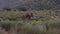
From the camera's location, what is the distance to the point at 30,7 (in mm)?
20359

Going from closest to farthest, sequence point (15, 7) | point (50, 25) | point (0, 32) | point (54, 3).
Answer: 1. point (0, 32)
2. point (50, 25)
3. point (15, 7)
4. point (54, 3)

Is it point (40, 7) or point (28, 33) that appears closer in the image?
point (28, 33)

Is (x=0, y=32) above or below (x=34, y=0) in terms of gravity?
above

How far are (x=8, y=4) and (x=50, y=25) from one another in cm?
1478

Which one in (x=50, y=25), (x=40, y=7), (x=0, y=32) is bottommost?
(x=40, y=7)

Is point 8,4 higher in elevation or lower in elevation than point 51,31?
lower

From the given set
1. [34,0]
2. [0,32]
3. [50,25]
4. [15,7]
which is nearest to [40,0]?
[34,0]

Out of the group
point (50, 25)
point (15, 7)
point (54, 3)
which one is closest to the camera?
point (50, 25)

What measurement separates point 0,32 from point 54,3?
16436 mm

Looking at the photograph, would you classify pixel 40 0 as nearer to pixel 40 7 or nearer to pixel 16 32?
pixel 40 7

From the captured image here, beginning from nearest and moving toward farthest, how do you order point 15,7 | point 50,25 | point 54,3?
point 50,25 → point 15,7 → point 54,3

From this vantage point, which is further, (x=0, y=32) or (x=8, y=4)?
(x=8, y=4)

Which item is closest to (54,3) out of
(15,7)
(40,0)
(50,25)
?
(40,0)

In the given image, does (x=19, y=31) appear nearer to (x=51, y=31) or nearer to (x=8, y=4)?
(x=51, y=31)
